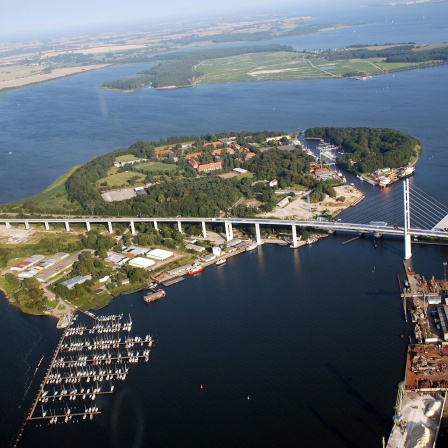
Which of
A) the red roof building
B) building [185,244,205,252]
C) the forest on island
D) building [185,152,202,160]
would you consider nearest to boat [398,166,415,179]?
building [185,244,205,252]

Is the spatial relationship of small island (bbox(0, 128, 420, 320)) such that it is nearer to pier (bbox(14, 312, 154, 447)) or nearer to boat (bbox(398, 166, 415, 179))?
boat (bbox(398, 166, 415, 179))

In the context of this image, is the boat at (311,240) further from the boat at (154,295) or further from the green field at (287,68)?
the green field at (287,68)

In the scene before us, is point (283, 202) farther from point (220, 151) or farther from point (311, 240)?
point (220, 151)

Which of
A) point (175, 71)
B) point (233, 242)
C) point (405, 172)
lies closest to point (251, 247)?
point (233, 242)

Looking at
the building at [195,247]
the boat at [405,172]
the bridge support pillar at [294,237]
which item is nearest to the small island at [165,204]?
the building at [195,247]

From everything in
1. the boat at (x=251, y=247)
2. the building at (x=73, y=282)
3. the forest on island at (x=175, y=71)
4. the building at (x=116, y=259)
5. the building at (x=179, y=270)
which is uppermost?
the forest on island at (x=175, y=71)
